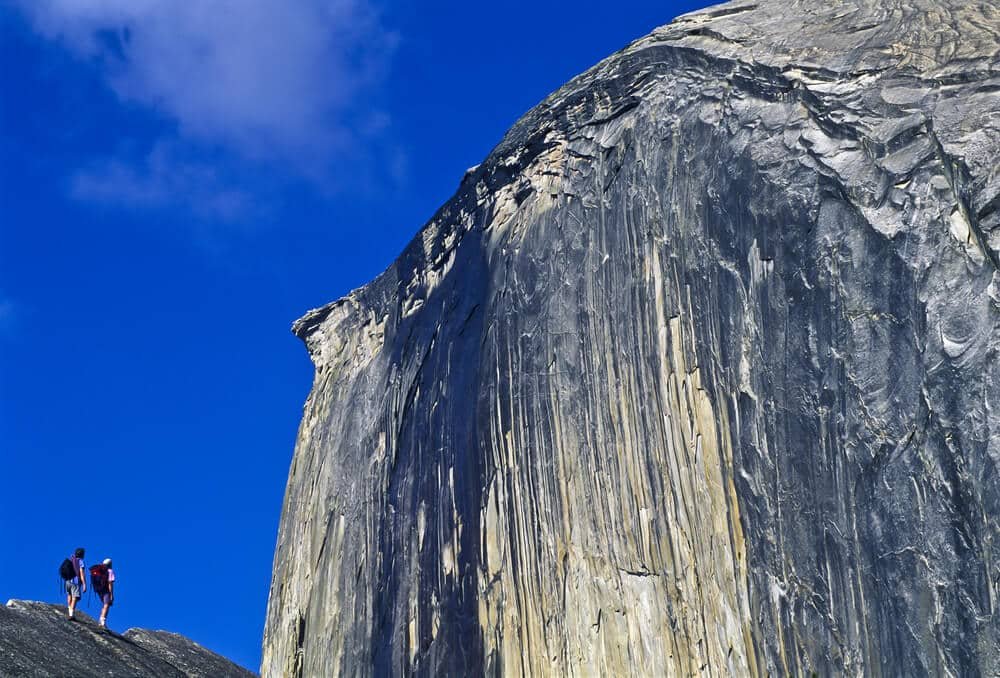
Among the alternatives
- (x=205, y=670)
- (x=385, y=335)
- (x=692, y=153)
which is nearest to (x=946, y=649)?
(x=692, y=153)

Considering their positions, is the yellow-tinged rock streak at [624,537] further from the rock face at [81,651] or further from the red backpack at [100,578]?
the red backpack at [100,578]

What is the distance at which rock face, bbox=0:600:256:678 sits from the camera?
21.0 meters

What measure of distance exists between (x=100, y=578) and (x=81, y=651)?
1969mm

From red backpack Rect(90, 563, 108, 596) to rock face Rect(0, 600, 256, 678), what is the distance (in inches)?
31.0

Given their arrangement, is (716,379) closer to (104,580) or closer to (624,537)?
(624,537)

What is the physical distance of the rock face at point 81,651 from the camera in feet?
68.8

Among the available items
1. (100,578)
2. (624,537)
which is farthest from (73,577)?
(624,537)

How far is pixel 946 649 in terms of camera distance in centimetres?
1109

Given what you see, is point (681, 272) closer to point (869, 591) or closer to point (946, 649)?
point (869, 591)

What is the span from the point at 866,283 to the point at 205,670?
19.1 m

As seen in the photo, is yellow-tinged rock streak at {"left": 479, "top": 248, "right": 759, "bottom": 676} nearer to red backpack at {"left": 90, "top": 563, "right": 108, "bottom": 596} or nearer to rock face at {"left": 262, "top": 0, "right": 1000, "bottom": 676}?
rock face at {"left": 262, "top": 0, "right": 1000, "bottom": 676}

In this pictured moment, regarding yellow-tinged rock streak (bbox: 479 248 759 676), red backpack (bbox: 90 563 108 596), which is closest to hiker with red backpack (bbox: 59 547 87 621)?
red backpack (bbox: 90 563 108 596)

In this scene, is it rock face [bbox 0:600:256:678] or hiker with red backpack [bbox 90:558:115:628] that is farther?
hiker with red backpack [bbox 90:558:115:628]

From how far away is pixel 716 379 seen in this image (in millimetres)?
14250
